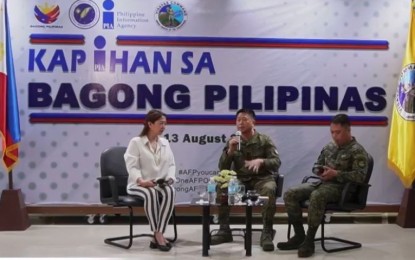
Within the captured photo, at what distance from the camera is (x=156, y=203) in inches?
190

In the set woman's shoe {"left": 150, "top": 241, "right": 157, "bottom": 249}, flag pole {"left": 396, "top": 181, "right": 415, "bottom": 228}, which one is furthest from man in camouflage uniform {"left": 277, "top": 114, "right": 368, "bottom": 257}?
flag pole {"left": 396, "top": 181, "right": 415, "bottom": 228}

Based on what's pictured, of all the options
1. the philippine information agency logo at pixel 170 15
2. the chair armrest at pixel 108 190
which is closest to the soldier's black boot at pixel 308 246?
the chair armrest at pixel 108 190

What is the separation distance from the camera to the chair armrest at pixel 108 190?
4.86 m

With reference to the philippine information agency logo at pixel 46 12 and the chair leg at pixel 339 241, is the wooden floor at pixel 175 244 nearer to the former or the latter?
the chair leg at pixel 339 241

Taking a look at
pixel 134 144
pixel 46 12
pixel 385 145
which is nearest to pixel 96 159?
pixel 134 144

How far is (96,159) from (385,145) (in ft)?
10.4

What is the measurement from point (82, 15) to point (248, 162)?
2446mm

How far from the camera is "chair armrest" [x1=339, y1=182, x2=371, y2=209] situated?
4699 millimetres

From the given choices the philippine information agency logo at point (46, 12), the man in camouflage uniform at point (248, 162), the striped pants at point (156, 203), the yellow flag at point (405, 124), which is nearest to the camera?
the striped pants at point (156, 203)

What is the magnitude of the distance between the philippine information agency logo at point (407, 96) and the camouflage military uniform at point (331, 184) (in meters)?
1.26

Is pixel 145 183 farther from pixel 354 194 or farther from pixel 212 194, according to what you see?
pixel 354 194

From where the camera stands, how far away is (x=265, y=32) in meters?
6.05

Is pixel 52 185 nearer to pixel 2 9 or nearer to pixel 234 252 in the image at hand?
pixel 2 9

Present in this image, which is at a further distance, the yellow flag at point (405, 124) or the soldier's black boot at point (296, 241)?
the yellow flag at point (405, 124)
